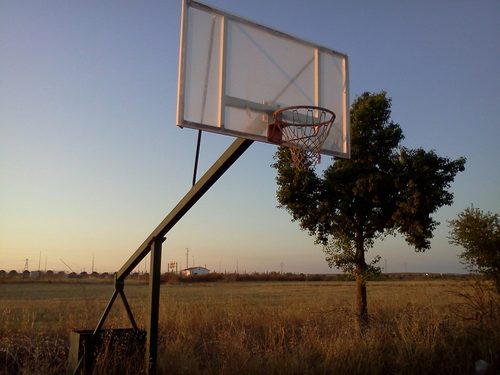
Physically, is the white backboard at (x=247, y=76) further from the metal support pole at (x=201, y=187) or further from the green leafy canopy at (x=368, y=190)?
the green leafy canopy at (x=368, y=190)

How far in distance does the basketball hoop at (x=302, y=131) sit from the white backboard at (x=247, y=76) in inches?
7.2

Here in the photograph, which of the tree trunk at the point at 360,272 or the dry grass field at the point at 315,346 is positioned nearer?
the dry grass field at the point at 315,346

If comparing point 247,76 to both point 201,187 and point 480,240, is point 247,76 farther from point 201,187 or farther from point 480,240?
point 480,240

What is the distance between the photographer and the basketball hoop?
7234 mm

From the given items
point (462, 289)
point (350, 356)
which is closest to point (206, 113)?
point (350, 356)

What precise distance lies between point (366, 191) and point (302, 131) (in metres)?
5.65

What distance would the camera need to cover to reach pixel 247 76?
722cm

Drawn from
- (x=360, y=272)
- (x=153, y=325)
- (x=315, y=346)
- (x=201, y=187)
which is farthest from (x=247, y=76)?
(x=360, y=272)

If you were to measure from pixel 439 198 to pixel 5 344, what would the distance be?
393 inches

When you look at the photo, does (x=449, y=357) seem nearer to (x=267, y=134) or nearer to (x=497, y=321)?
(x=497, y=321)

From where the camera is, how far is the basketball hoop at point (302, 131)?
285 inches

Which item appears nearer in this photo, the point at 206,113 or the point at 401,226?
the point at 206,113

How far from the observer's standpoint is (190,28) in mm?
6648

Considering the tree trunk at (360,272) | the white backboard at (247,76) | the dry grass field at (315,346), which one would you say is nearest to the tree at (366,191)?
the tree trunk at (360,272)
